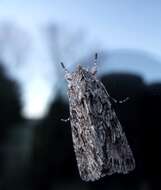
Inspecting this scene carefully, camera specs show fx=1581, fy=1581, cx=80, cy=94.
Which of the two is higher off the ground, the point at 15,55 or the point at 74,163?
the point at 15,55

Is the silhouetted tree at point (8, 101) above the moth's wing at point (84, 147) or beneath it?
above

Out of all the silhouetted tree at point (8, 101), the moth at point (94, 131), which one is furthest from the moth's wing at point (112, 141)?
the silhouetted tree at point (8, 101)

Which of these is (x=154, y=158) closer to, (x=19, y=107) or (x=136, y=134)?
(x=136, y=134)

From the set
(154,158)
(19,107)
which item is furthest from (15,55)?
(154,158)

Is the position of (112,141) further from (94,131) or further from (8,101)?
(8,101)

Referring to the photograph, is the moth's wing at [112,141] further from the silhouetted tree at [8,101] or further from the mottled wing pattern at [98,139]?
the silhouetted tree at [8,101]

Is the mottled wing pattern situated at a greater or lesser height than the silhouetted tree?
lesser

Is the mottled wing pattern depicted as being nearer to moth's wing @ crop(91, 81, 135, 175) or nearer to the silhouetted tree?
moth's wing @ crop(91, 81, 135, 175)

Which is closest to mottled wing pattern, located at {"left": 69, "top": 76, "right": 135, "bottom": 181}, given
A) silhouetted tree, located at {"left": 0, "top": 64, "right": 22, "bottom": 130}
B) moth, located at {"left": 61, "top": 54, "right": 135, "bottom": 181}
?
moth, located at {"left": 61, "top": 54, "right": 135, "bottom": 181}
